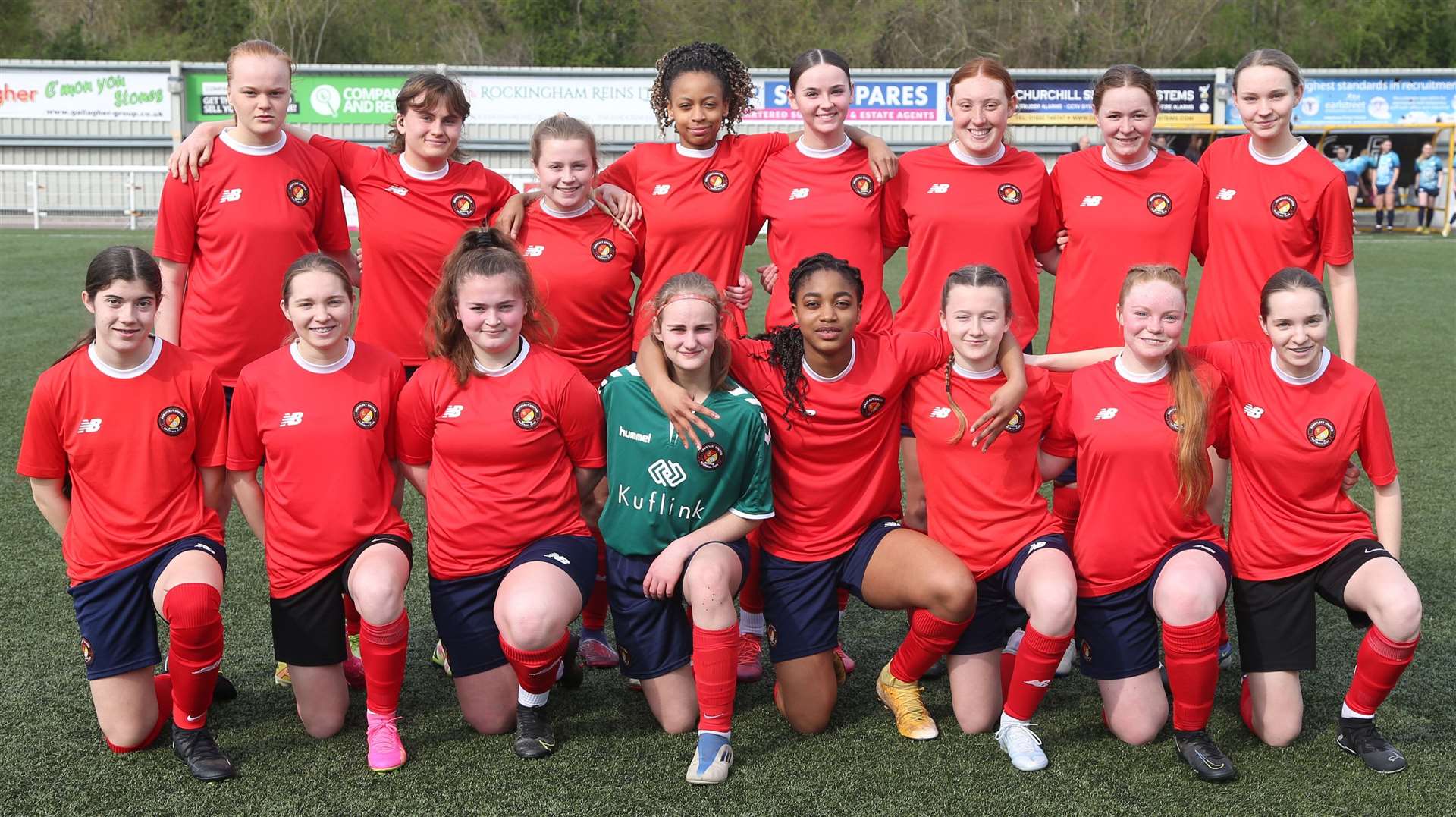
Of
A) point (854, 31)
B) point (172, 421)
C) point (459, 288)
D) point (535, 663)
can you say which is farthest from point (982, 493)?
point (854, 31)

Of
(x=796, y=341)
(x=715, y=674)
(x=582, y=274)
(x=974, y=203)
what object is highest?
(x=974, y=203)

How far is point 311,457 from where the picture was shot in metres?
3.54

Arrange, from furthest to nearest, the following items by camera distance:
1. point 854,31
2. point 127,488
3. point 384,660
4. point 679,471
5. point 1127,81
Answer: point 854,31, point 1127,81, point 679,471, point 127,488, point 384,660

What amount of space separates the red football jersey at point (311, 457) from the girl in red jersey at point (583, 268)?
756mm

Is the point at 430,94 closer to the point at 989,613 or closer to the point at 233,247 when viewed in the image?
the point at 233,247

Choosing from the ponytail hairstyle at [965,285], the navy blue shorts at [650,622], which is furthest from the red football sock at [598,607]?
the ponytail hairstyle at [965,285]

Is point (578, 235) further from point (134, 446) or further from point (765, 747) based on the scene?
point (765, 747)

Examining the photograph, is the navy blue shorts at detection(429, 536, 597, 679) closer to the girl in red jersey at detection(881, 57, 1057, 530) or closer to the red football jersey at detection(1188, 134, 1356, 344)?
the girl in red jersey at detection(881, 57, 1057, 530)

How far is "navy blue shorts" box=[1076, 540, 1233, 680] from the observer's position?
354cm

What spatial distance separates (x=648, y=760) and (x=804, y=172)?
2013 millimetres

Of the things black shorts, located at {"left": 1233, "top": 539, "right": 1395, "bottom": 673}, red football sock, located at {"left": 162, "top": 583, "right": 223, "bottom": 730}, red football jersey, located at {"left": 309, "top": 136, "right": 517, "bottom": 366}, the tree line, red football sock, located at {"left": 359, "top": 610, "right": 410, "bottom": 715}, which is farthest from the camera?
the tree line

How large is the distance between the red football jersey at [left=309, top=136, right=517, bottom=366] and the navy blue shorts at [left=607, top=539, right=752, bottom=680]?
120 centimetres

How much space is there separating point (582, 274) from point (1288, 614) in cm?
237

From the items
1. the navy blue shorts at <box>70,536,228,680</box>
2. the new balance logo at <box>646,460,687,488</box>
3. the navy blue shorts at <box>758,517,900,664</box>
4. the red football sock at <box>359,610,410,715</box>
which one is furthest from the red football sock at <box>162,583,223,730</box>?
the navy blue shorts at <box>758,517,900,664</box>
